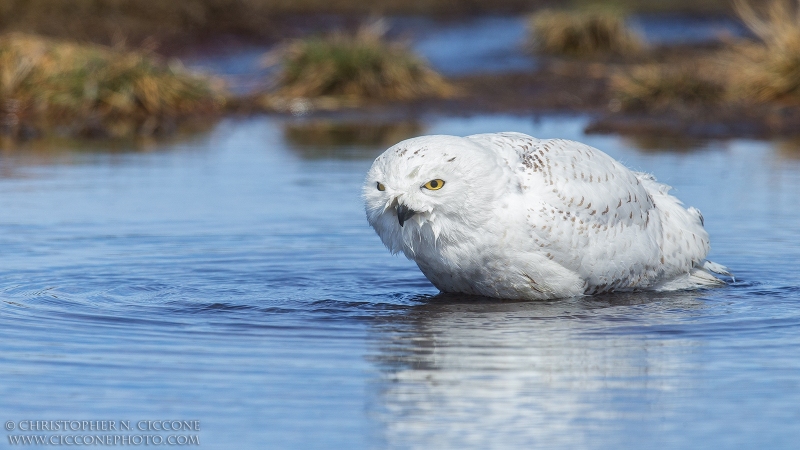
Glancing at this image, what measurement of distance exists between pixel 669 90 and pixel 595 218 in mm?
13044

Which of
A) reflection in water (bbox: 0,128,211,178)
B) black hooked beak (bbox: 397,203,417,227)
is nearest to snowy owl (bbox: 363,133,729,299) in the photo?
black hooked beak (bbox: 397,203,417,227)

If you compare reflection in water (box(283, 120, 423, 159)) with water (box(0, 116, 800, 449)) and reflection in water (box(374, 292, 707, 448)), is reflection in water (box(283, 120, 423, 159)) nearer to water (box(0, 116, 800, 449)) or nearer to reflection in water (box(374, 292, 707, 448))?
water (box(0, 116, 800, 449))

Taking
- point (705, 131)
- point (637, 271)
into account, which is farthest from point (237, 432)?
point (705, 131)

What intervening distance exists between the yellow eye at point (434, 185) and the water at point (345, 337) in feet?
2.61

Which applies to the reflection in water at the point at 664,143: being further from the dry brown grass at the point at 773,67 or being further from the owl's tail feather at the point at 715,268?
the owl's tail feather at the point at 715,268

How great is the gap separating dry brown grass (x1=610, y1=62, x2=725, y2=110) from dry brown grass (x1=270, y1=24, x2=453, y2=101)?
344 cm

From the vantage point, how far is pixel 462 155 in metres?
7.10

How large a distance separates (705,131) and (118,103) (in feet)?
28.4

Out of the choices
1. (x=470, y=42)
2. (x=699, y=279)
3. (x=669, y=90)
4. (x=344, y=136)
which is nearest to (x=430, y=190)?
(x=699, y=279)

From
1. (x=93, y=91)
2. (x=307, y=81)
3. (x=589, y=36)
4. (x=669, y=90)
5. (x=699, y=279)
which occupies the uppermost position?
(x=589, y=36)

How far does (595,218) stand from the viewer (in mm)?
7688

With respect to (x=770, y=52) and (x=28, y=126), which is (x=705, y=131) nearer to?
(x=770, y=52)

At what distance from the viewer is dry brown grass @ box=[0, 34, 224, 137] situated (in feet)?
66.4

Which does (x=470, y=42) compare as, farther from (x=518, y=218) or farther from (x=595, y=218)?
(x=518, y=218)
